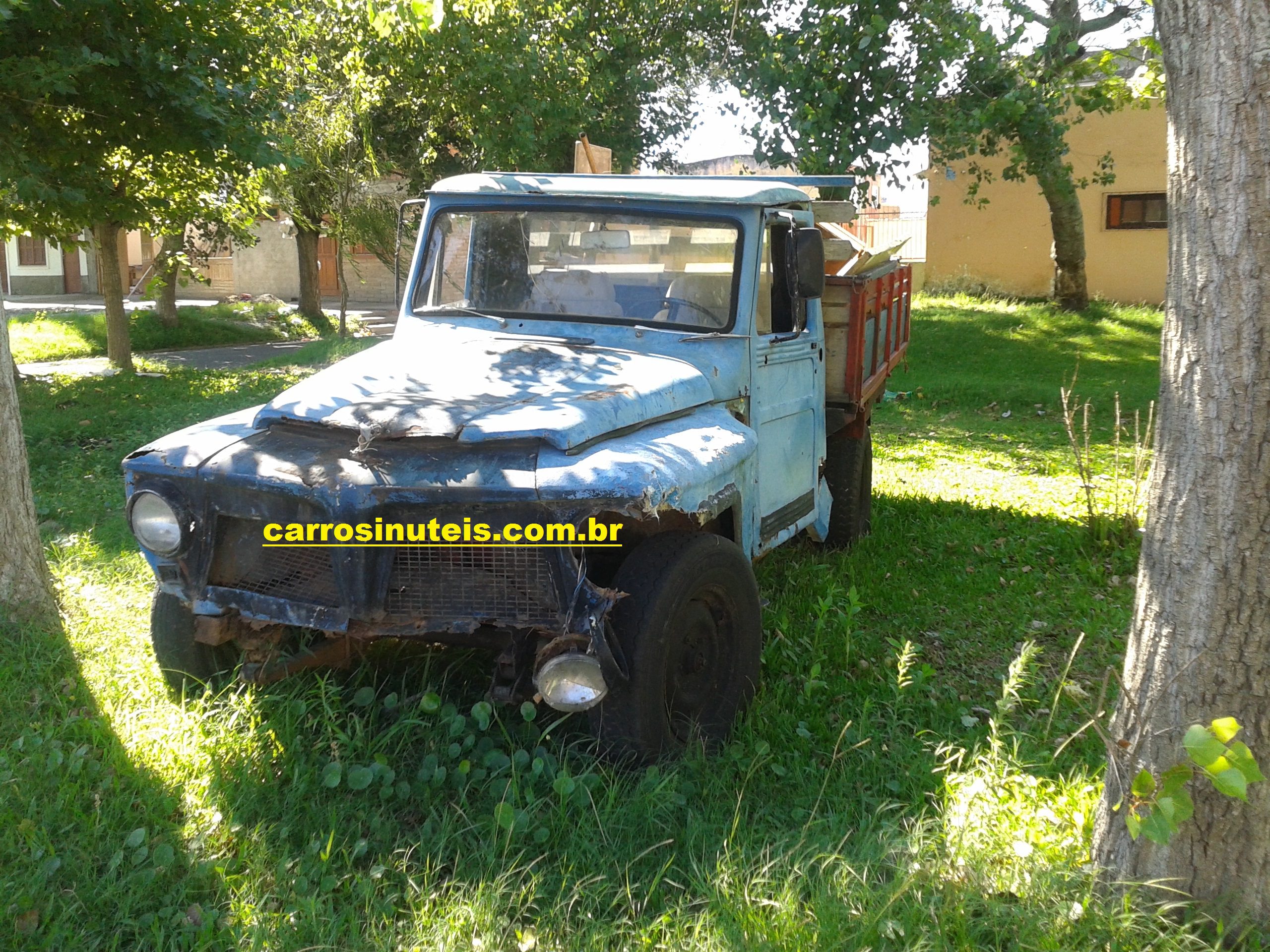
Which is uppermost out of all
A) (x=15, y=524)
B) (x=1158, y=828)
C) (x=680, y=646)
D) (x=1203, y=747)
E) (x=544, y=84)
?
(x=544, y=84)

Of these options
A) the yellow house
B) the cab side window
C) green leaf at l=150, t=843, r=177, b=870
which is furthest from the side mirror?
the yellow house

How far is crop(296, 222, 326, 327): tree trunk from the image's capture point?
21.9 metres

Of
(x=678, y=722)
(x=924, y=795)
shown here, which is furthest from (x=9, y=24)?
(x=924, y=795)

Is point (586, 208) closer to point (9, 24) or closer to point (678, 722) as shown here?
point (678, 722)

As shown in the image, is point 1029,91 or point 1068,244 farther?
point 1068,244

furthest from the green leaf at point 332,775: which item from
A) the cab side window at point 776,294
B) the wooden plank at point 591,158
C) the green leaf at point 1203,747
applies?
the wooden plank at point 591,158

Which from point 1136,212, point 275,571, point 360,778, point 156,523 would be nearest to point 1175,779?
point 360,778

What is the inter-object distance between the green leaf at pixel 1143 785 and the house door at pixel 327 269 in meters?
31.1

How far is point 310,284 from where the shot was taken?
2262 cm

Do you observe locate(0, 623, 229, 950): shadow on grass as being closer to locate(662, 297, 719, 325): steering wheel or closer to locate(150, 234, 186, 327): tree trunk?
locate(662, 297, 719, 325): steering wheel

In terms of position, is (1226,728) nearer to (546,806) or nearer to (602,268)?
(546,806)

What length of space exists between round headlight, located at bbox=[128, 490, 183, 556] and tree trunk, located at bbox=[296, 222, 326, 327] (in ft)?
62.6

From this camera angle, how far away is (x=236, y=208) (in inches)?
569

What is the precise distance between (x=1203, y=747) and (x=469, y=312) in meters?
3.32
